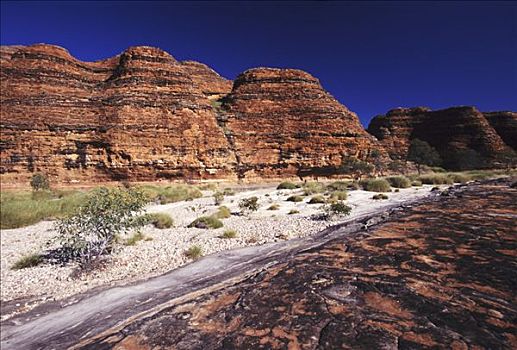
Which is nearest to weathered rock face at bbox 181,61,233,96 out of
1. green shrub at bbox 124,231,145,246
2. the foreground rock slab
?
green shrub at bbox 124,231,145,246

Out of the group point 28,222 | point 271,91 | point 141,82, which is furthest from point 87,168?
point 271,91

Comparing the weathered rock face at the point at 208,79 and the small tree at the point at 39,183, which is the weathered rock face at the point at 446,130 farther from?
the small tree at the point at 39,183

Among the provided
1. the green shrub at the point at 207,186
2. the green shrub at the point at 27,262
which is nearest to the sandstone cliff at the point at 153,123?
the green shrub at the point at 207,186

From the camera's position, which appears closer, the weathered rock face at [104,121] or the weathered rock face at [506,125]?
the weathered rock face at [104,121]

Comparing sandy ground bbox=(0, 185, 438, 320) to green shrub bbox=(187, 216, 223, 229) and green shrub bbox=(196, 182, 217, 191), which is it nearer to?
green shrub bbox=(187, 216, 223, 229)

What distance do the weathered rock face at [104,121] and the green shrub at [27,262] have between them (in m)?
24.5

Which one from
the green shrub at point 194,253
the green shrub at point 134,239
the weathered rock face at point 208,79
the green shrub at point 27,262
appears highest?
the weathered rock face at point 208,79

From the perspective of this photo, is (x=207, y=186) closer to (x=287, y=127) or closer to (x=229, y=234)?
(x=287, y=127)

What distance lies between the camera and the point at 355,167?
36.2 meters

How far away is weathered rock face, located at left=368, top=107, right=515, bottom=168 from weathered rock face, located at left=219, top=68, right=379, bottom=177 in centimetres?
3596

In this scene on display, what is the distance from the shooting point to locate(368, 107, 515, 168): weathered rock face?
64750 millimetres

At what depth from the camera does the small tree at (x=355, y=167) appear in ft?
118

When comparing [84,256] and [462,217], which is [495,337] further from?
[84,256]

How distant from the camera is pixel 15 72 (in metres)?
32.9
